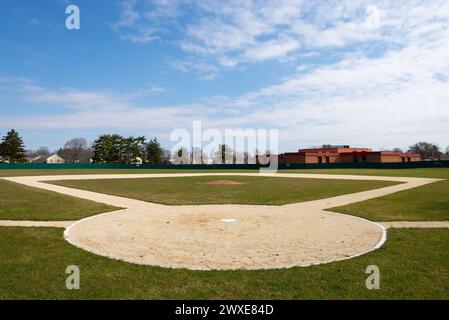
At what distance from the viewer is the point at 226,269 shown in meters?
5.98

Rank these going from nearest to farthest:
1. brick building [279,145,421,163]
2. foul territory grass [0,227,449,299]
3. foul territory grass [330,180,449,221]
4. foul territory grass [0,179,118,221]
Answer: foul territory grass [0,227,449,299], foul territory grass [330,180,449,221], foul territory grass [0,179,118,221], brick building [279,145,421,163]

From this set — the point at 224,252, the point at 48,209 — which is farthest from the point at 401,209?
the point at 48,209

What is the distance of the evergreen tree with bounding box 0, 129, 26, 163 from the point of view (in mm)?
84625

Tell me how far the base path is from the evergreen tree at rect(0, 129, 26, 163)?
87891 millimetres

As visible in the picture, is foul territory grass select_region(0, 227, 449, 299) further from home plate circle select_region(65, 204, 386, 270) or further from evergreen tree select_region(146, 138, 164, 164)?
evergreen tree select_region(146, 138, 164, 164)

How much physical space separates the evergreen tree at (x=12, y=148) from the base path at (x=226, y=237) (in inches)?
3460

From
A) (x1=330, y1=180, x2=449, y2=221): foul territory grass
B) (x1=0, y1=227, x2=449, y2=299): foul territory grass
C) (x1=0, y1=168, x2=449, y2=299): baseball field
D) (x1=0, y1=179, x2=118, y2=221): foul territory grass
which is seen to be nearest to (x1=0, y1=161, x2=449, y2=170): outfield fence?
(x1=330, y1=180, x2=449, y2=221): foul territory grass

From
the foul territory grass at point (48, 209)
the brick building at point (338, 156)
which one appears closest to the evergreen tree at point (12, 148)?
the brick building at point (338, 156)

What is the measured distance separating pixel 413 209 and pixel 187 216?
340 inches

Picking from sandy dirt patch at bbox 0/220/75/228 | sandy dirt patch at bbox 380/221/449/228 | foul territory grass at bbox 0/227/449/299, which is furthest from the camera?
sandy dirt patch at bbox 0/220/75/228

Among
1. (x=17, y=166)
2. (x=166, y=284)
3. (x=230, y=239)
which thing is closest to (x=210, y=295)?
(x=166, y=284)

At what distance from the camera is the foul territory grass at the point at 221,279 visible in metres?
4.92
